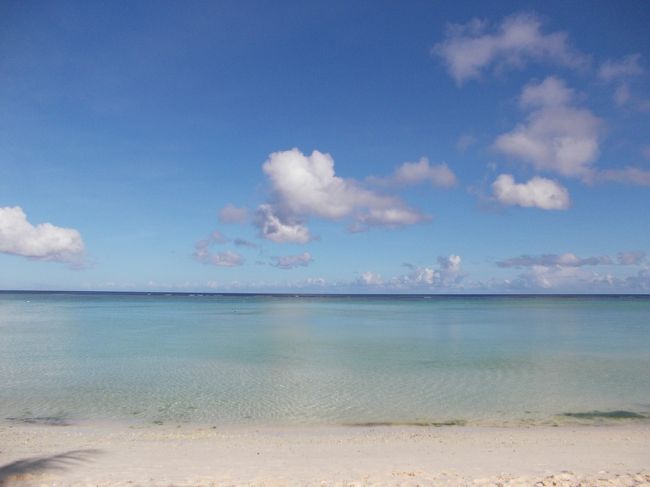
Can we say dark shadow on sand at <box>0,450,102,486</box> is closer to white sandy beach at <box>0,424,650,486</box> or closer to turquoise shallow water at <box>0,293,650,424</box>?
white sandy beach at <box>0,424,650,486</box>

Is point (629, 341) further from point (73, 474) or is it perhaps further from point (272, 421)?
point (73, 474)

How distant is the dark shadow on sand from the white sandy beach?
0.07 feet

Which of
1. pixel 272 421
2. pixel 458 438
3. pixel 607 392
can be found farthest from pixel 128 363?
pixel 607 392

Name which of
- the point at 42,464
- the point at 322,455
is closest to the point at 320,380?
the point at 322,455

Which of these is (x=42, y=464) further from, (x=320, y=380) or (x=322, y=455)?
(x=320, y=380)

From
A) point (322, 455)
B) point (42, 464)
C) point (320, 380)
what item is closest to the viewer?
point (42, 464)

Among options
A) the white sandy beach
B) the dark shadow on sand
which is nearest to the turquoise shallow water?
the white sandy beach

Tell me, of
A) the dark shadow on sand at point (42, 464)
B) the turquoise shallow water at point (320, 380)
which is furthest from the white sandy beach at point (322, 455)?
the turquoise shallow water at point (320, 380)

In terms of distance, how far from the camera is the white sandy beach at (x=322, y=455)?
905 centimetres

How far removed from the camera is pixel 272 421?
1451 centimetres

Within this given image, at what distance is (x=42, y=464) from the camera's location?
32.6 ft

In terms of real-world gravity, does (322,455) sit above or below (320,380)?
above

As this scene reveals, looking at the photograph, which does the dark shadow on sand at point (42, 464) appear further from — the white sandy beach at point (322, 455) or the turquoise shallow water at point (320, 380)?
the turquoise shallow water at point (320, 380)

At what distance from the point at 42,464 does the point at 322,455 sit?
5922 millimetres
